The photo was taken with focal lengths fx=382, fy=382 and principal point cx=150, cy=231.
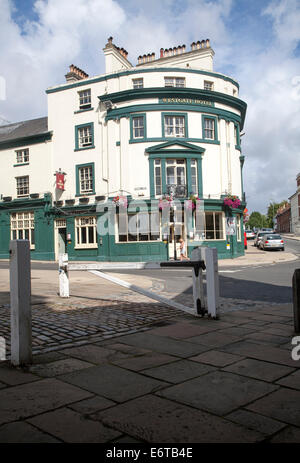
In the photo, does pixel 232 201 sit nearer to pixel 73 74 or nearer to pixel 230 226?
pixel 230 226

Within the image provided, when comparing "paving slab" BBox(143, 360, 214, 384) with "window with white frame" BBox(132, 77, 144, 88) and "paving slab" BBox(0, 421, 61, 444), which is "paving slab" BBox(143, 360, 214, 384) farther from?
"window with white frame" BBox(132, 77, 144, 88)

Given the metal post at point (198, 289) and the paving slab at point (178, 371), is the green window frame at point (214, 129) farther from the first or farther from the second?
the paving slab at point (178, 371)

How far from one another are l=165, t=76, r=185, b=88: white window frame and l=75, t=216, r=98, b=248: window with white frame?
33.4ft

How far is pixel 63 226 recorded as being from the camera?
2717 cm

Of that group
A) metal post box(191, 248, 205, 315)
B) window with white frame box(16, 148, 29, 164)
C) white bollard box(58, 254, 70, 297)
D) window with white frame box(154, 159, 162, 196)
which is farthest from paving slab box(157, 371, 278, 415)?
window with white frame box(16, 148, 29, 164)

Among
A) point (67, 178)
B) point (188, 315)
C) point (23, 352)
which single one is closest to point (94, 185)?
point (67, 178)

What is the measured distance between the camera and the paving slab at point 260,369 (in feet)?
10.8

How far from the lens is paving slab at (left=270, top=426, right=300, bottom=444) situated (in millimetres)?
2189

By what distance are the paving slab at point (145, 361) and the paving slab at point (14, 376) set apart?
0.81 metres

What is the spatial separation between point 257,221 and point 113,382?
11854 centimetres

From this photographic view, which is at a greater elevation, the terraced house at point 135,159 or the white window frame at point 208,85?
the white window frame at point 208,85

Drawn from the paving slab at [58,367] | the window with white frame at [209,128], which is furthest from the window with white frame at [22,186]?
the paving slab at [58,367]

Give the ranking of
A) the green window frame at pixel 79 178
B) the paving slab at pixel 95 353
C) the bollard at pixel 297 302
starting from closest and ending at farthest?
the paving slab at pixel 95 353 < the bollard at pixel 297 302 < the green window frame at pixel 79 178

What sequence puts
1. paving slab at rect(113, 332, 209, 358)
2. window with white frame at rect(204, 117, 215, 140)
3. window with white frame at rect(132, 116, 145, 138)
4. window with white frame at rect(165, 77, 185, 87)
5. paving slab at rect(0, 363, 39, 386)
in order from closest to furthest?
paving slab at rect(0, 363, 39, 386) < paving slab at rect(113, 332, 209, 358) < window with white frame at rect(132, 116, 145, 138) < window with white frame at rect(165, 77, 185, 87) < window with white frame at rect(204, 117, 215, 140)
